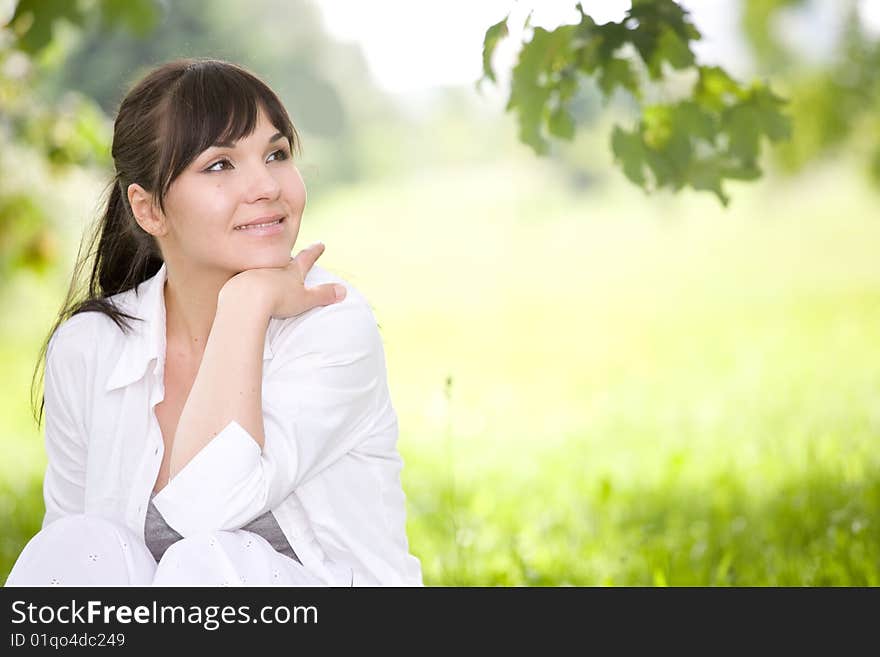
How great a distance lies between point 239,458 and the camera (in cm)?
195

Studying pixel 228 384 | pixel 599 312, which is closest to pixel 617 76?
pixel 228 384

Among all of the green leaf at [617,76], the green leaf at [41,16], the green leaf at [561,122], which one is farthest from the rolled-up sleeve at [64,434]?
the green leaf at [617,76]

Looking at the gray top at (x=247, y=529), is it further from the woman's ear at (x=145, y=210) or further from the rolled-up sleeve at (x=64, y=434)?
the woman's ear at (x=145, y=210)

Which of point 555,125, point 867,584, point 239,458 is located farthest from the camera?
point 867,584

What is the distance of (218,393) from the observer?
201 centimetres

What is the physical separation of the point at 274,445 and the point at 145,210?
67 centimetres

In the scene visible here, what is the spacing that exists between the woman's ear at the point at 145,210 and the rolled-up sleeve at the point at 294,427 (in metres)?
0.40

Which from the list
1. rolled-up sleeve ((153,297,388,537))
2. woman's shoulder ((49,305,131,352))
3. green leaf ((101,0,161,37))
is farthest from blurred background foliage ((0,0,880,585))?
rolled-up sleeve ((153,297,388,537))

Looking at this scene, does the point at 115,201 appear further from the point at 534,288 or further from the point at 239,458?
the point at 534,288

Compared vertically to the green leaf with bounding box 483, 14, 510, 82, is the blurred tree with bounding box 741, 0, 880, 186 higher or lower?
higher

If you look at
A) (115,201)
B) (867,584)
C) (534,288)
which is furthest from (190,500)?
(534,288)

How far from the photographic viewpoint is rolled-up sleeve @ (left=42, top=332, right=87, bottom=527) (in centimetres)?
235

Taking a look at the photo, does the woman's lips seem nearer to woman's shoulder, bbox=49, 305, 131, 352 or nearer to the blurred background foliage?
woman's shoulder, bbox=49, 305, 131, 352

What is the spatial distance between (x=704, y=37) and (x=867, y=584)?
1.63m
